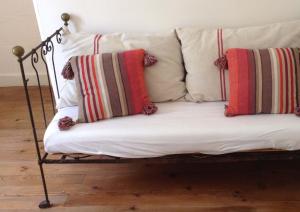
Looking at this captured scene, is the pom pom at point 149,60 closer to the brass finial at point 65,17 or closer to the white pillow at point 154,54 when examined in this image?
the white pillow at point 154,54

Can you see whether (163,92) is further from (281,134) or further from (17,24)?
(17,24)

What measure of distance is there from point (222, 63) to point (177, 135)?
20.1 inches

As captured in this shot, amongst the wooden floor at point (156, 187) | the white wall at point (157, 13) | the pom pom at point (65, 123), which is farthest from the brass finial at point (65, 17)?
the wooden floor at point (156, 187)

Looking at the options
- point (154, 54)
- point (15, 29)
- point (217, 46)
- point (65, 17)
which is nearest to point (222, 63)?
point (217, 46)

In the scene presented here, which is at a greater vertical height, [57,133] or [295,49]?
[295,49]

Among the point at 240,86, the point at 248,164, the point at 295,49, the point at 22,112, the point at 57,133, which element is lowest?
the point at 248,164

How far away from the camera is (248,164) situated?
211 centimetres

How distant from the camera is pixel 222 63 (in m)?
1.87

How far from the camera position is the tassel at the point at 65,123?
1740mm

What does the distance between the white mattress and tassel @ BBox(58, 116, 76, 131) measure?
24 millimetres

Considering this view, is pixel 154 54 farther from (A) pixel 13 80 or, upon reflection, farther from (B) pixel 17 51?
(A) pixel 13 80

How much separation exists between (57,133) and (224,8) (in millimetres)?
1222

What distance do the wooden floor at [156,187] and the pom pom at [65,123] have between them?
0.44 meters

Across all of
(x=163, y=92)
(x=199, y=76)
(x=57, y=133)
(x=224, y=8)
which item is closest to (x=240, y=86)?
(x=199, y=76)
